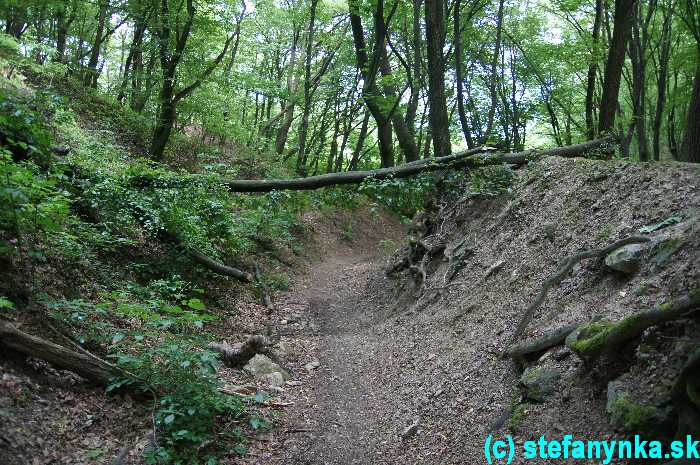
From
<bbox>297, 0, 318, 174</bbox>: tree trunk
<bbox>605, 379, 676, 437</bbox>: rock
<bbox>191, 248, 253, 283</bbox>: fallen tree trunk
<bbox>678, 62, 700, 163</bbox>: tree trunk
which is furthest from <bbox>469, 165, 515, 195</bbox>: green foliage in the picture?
<bbox>297, 0, 318, 174</bbox>: tree trunk

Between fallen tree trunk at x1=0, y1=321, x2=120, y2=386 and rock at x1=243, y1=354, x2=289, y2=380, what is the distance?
2.10m

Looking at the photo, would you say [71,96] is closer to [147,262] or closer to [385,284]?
[147,262]

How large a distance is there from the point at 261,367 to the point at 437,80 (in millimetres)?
8303

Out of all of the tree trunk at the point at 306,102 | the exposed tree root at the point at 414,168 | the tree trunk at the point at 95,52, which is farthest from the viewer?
the tree trunk at the point at 306,102

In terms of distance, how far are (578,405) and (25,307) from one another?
5.45 meters

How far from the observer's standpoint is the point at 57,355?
500 centimetres

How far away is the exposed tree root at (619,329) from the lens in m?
3.50

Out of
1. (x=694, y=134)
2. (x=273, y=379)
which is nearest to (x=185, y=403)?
(x=273, y=379)

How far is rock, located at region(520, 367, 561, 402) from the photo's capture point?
4.31 m

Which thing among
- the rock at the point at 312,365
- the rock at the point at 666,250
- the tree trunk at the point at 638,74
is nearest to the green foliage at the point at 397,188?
the rock at the point at 312,365

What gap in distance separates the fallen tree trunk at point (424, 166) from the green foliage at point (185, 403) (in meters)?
5.58

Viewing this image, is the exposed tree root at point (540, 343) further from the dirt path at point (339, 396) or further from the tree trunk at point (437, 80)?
the tree trunk at point (437, 80)

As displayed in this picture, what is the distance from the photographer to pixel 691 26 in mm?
14734

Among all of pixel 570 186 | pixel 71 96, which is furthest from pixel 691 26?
pixel 71 96
